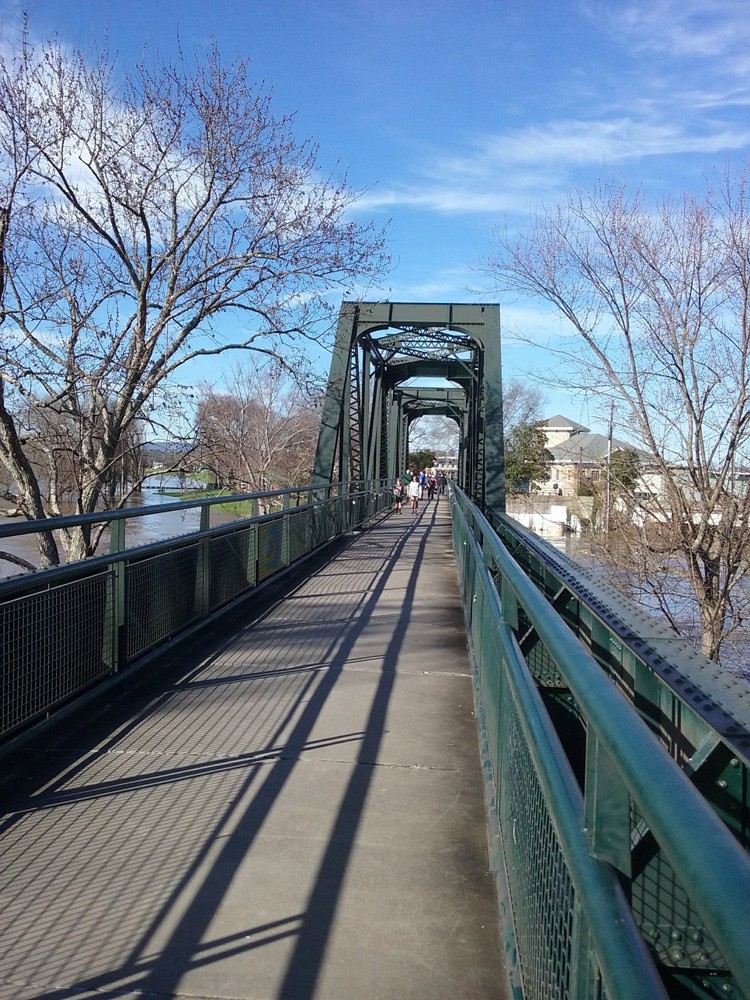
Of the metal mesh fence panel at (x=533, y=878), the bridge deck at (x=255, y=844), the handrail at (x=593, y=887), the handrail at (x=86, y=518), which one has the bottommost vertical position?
the bridge deck at (x=255, y=844)

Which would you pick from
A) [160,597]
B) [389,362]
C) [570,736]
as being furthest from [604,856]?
[389,362]

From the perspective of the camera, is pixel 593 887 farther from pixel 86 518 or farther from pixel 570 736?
pixel 86 518

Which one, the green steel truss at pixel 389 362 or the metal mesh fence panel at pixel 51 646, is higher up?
the green steel truss at pixel 389 362

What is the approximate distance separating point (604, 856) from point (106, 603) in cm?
457

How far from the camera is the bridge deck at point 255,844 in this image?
284 cm

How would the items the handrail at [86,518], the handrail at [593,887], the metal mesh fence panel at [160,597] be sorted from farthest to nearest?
1. the metal mesh fence panel at [160,597]
2. the handrail at [86,518]
3. the handrail at [593,887]

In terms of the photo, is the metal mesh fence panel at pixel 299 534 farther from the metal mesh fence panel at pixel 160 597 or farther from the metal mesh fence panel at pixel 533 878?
the metal mesh fence panel at pixel 533 878

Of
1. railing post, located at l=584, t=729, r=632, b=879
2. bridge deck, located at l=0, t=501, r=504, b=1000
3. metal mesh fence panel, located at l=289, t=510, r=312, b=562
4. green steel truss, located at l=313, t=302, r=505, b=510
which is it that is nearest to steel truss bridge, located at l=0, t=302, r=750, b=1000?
railing post, located at l=584, t=729, r=632, b=879

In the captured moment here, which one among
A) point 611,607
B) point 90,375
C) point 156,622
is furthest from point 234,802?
point 90,375

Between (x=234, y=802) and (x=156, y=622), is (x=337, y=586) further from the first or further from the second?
(x=234, y=802)

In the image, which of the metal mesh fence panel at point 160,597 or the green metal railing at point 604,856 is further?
the metal mesh fence panel at point 160,597

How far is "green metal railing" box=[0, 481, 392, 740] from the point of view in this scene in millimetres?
4465

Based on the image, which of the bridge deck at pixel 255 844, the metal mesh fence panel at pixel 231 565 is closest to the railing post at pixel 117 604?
the bridge deck at pixel 255 844

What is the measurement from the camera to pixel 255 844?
3707mm
